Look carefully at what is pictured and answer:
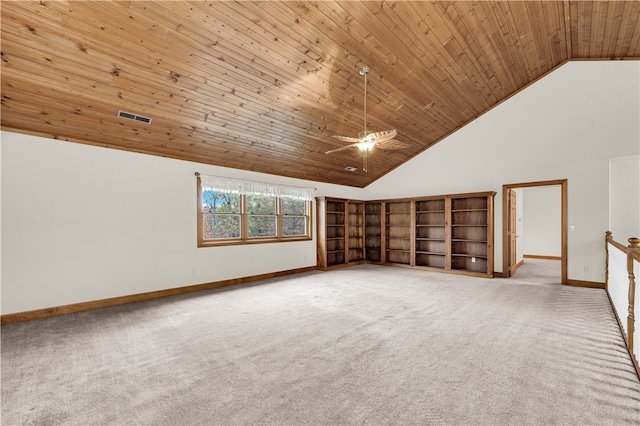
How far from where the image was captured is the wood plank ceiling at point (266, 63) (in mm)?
3008

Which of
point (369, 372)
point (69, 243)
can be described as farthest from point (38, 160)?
point (369, 372)

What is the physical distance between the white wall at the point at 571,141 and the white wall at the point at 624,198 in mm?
110

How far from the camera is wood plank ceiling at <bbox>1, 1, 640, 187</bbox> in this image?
9.87 ft

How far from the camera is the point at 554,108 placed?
6105 mm

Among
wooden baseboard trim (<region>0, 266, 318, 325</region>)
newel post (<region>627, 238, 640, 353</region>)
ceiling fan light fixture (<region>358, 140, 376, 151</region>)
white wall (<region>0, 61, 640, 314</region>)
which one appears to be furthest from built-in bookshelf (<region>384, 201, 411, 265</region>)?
newel post (<region>627, 238, 640, 353</region>)

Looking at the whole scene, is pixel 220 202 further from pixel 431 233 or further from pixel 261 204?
pixel 431 233

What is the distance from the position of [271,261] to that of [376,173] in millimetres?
3870

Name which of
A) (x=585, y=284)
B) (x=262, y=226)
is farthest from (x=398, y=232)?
(x=585, y=284)

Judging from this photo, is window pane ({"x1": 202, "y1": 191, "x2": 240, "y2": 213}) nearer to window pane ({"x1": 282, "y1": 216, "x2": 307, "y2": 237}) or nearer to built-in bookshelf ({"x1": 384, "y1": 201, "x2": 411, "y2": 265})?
window pane ({"x1": 282, "y1": 216, "x2": 307, "y2": 237})

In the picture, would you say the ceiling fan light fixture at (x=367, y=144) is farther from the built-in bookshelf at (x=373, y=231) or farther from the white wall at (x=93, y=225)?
the built-in bookshelf at (x=373, y=231)

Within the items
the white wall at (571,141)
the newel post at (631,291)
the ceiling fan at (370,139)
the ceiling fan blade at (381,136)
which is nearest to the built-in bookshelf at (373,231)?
the white wall at (571,141)

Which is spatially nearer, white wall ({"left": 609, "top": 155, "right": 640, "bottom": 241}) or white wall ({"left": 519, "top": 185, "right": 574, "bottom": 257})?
white wall ({"left": 609, "top": 155, "right": 640, "bottom": 241})

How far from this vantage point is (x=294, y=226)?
290 inches

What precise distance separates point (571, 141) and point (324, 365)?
6571mm
